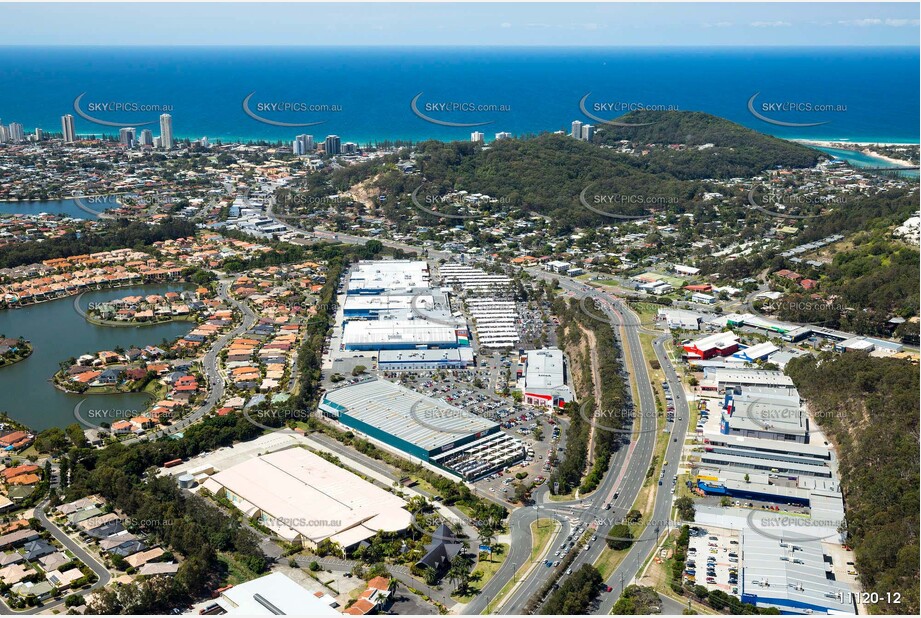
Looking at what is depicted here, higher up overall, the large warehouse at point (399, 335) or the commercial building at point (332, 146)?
the commercial building at point (332, 146)

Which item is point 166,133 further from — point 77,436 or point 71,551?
point 71,551

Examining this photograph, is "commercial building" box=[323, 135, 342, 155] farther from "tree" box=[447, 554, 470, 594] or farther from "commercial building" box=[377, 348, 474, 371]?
"tree" box=[447, 554, 470, 594]

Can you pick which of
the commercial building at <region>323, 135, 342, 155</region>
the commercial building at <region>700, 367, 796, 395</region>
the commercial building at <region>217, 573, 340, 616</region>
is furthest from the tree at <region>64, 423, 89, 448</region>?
the commercial building at <region>323, 135, 342, 155</region>

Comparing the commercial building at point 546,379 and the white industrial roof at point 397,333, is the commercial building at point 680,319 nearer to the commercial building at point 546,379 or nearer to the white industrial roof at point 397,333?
the commercial building at point 546,379

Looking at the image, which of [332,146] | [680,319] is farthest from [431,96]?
[680,319]

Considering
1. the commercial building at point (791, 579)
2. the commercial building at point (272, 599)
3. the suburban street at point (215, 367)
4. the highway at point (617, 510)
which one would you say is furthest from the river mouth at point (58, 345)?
the commercial building at point (791, 579)
